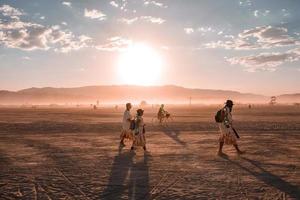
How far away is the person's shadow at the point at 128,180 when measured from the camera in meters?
9.97

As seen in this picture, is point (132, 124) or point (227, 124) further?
point (132, 124)

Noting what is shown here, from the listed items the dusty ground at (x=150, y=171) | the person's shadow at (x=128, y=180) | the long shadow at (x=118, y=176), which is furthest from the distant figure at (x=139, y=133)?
the person's shadow at (x=128, y=180)

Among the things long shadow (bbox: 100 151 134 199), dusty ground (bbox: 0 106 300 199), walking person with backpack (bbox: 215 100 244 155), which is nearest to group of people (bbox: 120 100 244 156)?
walking person with backpack (bbox: 215 100 244 155)

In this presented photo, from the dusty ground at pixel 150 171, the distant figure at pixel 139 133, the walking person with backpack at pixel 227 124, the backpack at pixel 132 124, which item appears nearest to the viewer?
the dusty ground at pixel 150 171

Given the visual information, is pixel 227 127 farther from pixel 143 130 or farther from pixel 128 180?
pixel 128 180

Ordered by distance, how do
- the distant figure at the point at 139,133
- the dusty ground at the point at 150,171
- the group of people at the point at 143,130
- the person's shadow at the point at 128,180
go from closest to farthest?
1. the person's shadow at the point at 128,180
2. the dusty ground at the point at 150,171
3. the group of people at the point at 143,130
4. the distant figure at the point at 139,133

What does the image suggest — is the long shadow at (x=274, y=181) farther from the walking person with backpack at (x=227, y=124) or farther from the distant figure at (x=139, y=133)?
the distant figure at (x=139, y=133)

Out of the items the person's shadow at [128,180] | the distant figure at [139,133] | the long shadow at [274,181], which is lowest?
the person's shadow at [128,180]

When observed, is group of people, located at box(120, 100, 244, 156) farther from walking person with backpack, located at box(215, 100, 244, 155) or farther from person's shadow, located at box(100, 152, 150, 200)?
person's shadow, located at box(100, 152, 150, 200)

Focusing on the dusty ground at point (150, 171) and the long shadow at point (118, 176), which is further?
the dusty ground at point (150, 171)

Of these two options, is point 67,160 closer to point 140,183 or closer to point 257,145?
point 140,183

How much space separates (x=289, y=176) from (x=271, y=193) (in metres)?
2.33

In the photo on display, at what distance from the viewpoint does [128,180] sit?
1166 centimetres

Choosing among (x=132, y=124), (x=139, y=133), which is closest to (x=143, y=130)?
(x=139, y=133)
